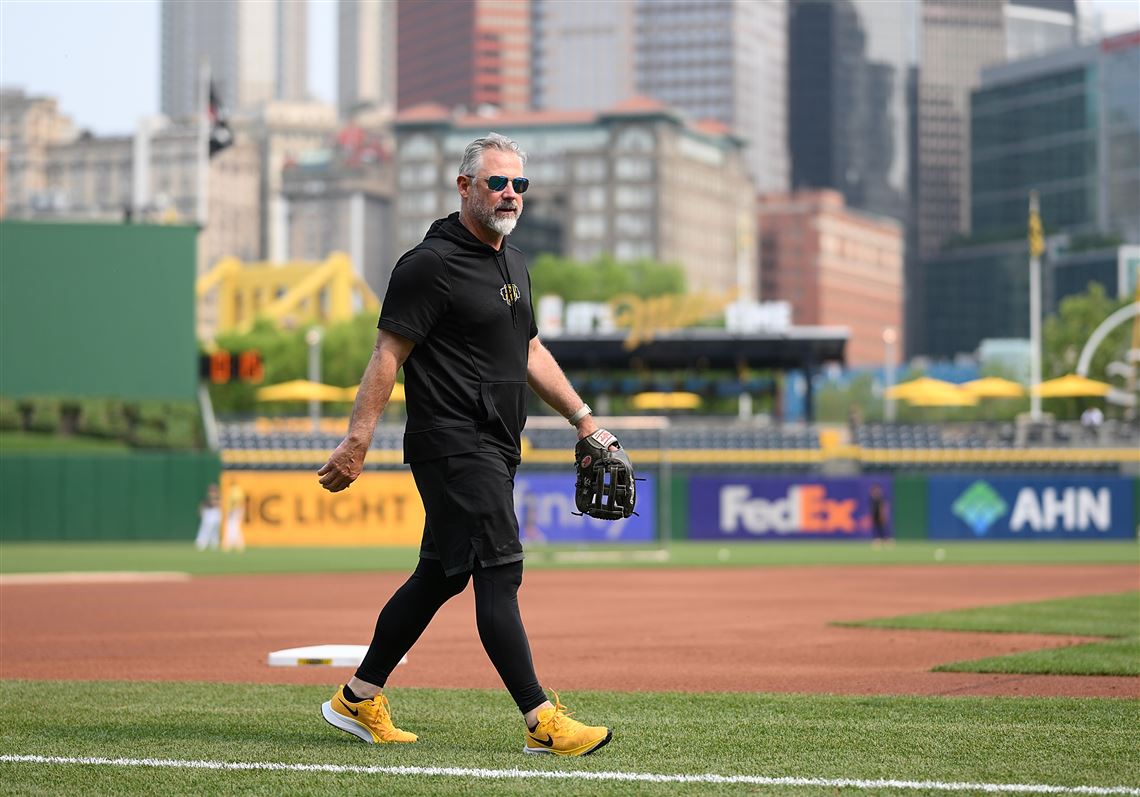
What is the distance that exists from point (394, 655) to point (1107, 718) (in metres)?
3.15

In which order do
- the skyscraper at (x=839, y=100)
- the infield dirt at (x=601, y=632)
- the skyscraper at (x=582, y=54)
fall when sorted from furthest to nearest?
the skyscraper at (x=839, y=100)
the skyscraper at (x=582, y=54)
the infield dirt at (x=601, y=632)

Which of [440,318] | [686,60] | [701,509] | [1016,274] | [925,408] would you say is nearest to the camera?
[440,318]

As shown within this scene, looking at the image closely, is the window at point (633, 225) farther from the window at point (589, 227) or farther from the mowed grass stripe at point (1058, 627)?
the mowed grass stripe at point (1058, 627)

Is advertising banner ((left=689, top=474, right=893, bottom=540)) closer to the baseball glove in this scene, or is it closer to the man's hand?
the baseball glove

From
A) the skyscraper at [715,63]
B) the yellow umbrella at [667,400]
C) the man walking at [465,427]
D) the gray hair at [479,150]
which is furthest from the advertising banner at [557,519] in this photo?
the skyscraper at [715,63]

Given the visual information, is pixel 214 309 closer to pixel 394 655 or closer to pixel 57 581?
pixel 57 581

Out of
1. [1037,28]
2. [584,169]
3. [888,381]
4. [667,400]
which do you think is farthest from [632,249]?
[667,400]

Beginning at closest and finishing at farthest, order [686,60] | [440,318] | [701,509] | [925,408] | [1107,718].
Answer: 1. [440,318]
2. [1107,718]
3. [701,509]
4. [925,408]
5. [686,60]

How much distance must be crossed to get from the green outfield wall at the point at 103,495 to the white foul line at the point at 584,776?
28.7 metres

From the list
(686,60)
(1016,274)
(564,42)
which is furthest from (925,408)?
(564,42)

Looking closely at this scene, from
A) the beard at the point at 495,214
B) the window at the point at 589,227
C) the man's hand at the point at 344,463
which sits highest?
the window at the point at 589,227

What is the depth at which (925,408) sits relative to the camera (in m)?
107

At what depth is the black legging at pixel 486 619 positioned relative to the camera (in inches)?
252

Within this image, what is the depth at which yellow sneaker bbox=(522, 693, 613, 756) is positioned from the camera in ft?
20.7
